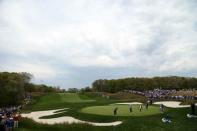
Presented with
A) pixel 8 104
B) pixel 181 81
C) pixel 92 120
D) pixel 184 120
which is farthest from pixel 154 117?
pixel 181 81

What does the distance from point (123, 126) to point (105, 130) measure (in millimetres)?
2240

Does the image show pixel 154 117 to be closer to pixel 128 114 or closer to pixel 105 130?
pixel 128 114

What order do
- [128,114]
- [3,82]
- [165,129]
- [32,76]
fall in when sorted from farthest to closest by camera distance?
[32,76] → [3,82] → [128,114] → [165,129]

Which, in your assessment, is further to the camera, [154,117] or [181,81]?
[181,81]

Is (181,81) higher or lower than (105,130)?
higher

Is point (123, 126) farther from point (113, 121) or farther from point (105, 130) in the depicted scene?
point (113, 121)

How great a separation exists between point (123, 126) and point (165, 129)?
197 inches

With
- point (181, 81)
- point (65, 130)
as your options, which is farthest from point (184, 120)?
point (181, 81)

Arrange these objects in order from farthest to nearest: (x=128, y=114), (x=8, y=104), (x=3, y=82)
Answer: (x=3, y=82) → (x=8, y=104) → (x=128, y=114)

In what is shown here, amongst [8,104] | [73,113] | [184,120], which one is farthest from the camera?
[8,104]

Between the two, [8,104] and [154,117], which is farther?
[8,104]

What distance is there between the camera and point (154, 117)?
54.2 metres

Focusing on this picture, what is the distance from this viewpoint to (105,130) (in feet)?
153

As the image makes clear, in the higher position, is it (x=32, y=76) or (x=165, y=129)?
(x=32, y=76)
